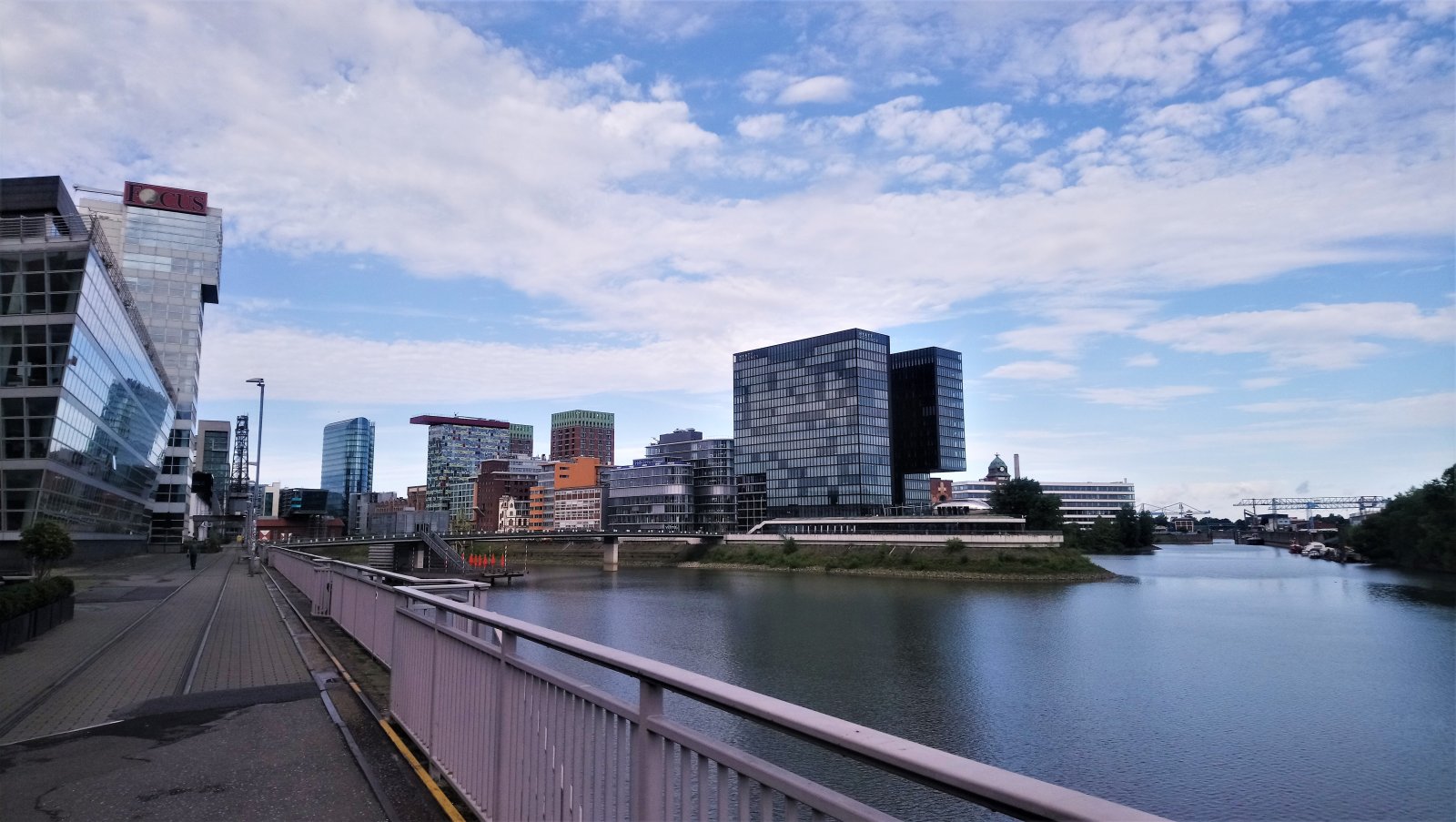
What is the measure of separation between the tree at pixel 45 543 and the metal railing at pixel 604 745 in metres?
20.9

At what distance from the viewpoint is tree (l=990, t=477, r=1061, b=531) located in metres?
108

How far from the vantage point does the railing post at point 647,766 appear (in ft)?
10.8

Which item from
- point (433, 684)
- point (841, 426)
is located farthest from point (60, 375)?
point (841, 426)

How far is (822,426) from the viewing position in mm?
137250

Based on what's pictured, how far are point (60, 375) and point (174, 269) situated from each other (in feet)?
263

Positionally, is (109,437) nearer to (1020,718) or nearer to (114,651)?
(114,651)

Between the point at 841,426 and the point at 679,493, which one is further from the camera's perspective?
the point at 679,493

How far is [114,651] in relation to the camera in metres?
14.4

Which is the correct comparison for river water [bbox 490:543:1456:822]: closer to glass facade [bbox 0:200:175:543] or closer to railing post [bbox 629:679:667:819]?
railing post [bbox 629:679:667:819]

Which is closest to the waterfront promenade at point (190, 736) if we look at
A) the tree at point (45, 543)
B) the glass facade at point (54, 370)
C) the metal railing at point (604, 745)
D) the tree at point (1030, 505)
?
the metal railing at point (604, 745)

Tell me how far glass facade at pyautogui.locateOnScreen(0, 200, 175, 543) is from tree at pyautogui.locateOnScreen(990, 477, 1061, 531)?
97.6m

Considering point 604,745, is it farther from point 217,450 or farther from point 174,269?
point 217,450

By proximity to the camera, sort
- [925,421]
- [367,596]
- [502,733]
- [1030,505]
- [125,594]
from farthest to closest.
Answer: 1. [925,421]
2. [1030,505]
3. [125,594]
4. [367,596]
5. [502,733]

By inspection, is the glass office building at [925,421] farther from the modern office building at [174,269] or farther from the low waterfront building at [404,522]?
the modern office building at [174,269]
